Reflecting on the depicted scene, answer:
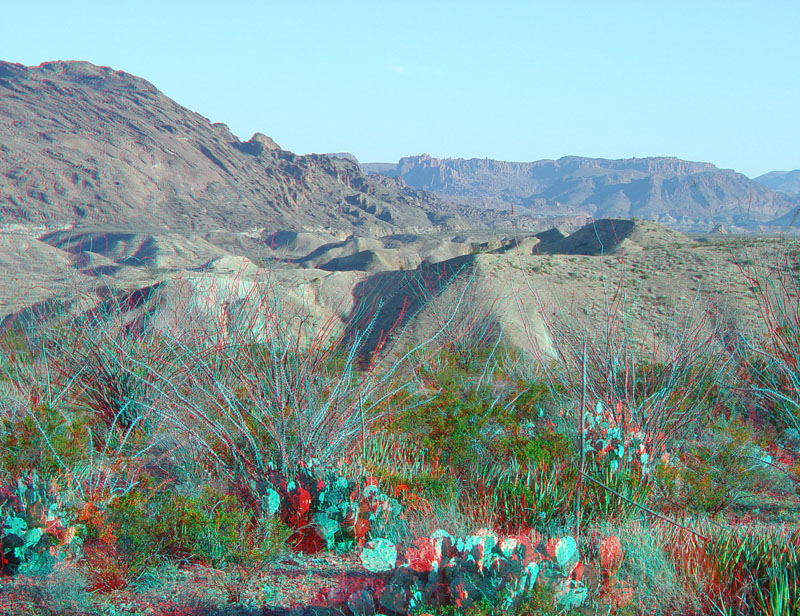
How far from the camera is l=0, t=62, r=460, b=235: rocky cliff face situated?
82.4 metres

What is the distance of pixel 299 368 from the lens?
206 inches

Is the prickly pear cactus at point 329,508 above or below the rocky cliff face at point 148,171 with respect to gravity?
below

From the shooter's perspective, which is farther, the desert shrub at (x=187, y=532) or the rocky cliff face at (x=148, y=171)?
the rocky cliff face at (x=148, y=171)

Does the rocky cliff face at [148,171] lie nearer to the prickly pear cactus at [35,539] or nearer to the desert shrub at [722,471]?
the prickly pear cactus at [35,539]

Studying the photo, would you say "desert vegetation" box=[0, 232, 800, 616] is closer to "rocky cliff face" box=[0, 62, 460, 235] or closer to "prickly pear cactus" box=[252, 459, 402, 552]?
"prickly pear cactus" box=[252, 459, 402, 552]

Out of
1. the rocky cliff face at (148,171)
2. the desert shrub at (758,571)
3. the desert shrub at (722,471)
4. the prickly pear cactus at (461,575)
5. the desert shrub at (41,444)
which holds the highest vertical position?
the rocky cliff face at (148,171)

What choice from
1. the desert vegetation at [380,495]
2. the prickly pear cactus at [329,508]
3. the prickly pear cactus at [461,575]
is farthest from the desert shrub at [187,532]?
the prickly pear cactus at [461,575]

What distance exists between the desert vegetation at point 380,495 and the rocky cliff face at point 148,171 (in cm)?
7218

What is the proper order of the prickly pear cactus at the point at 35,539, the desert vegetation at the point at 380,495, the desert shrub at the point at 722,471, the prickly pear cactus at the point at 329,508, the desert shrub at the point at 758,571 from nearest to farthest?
the desert shrub at the point at 758,571 → the desert vegetation at the point at 380,495 → the prickly pear cactus at the point at 35,539 → the prickly pear cactus at the point at 329,508 → the desert shrub at the point at 722,471

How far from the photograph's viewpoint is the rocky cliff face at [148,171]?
82375mm

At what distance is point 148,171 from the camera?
9650cm

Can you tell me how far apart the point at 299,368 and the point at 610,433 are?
97.5 inches

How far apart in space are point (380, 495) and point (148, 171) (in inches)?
3976

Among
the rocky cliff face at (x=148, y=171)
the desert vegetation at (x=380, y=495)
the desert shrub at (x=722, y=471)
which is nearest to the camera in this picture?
the desert vegetation at (x=380, y=495)
